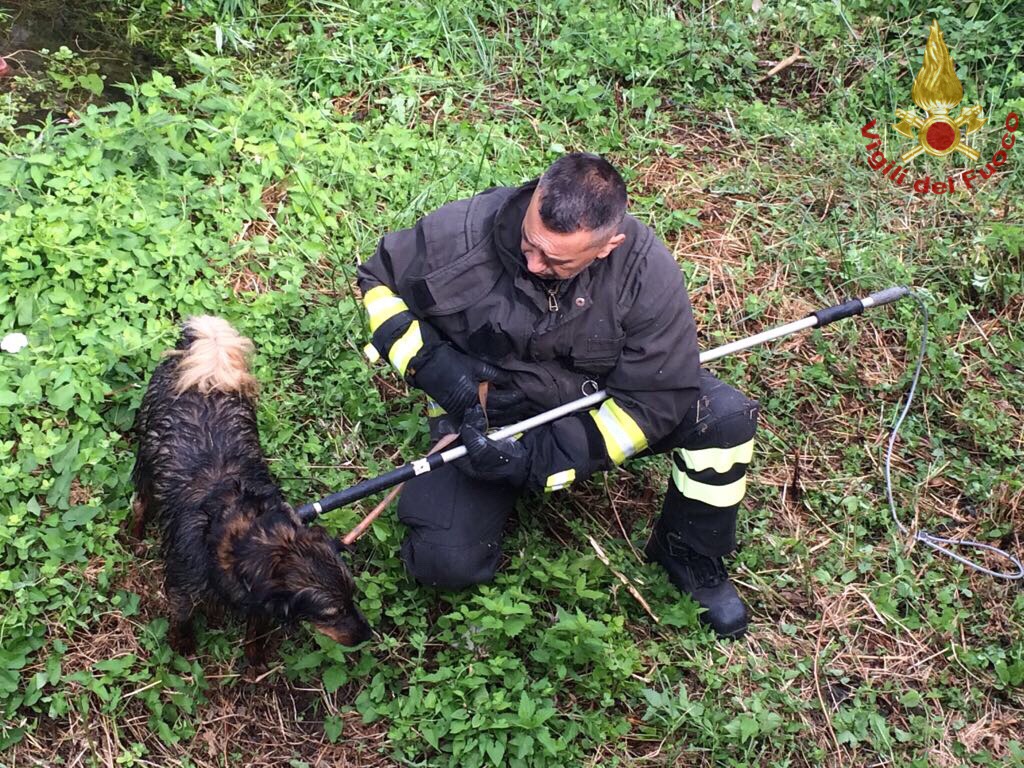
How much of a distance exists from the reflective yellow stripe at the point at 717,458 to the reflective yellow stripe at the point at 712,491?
0.07 meters

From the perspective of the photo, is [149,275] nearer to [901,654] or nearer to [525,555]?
[525,555]

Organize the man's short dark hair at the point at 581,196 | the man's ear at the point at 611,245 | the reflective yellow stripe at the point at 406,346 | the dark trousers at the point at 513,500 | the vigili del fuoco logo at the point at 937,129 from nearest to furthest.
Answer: the man's short dark hair at the point at 581,196 → the man's ear at the point at 611,245 → the reflective yellow stripe at the point at 406,346 → the dark trousers at the point at 513,500 → the vigili del fuoco logo at the point at 937,129

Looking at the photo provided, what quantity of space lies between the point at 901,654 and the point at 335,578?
251cm

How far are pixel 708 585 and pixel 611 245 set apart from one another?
5.28ft

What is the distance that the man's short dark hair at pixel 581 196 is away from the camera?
10.8 ft

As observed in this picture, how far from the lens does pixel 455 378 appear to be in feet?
12.1

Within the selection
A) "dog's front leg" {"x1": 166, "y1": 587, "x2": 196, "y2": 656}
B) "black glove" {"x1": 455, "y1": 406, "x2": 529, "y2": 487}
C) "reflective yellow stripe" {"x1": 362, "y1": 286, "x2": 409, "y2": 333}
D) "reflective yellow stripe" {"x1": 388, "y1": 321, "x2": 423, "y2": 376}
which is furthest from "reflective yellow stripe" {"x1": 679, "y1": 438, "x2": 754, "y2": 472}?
"dog's front leg" {"x1": 166, "y1": 587, "x2": 196, "y2": 656}

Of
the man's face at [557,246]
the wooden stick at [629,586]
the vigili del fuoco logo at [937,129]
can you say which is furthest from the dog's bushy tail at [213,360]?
the vigili del fuoco logo at [937,129]

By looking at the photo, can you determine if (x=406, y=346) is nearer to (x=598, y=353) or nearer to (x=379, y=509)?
(x=379, y=509)

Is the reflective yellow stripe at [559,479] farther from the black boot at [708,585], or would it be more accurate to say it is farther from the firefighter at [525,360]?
the black boot at [708,585]

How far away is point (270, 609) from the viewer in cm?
336

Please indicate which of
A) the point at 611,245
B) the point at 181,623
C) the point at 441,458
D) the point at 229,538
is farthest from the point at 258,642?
the point at 611,245

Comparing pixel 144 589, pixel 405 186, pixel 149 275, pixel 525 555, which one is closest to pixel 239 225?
pixel 149 275

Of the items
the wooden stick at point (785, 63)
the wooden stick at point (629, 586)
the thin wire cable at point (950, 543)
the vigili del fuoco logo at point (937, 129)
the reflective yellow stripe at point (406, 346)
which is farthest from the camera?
the wooden stick at point (785, 63)
